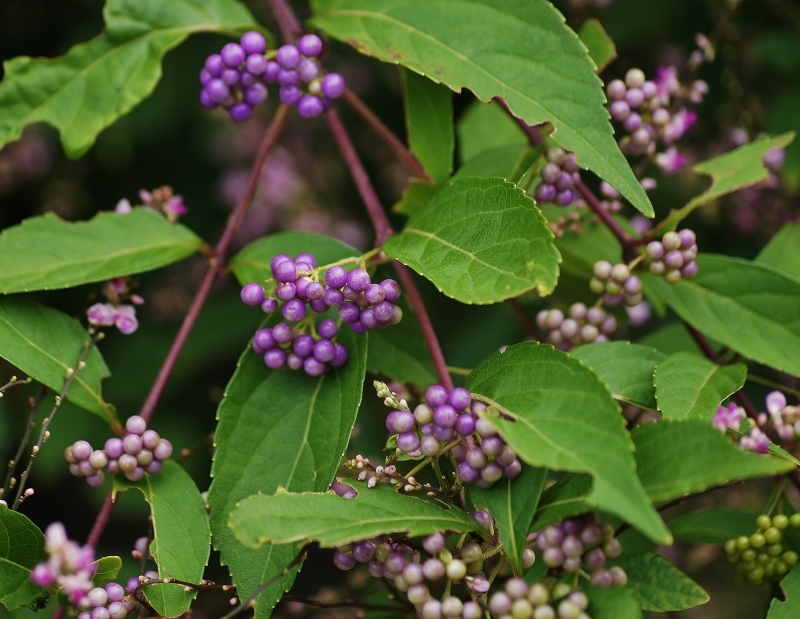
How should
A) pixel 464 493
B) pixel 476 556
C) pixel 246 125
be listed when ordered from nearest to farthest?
pixel 476 556, pixel 464 493, pixel 246 125

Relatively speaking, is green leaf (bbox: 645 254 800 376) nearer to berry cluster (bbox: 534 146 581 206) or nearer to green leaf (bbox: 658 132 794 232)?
green leaf (bbox: 658 132 794 232)

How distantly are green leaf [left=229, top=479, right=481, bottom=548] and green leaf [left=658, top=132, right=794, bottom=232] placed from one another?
951mm

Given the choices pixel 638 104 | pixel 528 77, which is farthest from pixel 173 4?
pixel 638 104

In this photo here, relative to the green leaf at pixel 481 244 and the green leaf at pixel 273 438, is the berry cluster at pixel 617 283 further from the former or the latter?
the green leaf at pixel 273 438

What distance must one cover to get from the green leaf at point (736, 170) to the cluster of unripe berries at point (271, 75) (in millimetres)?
884

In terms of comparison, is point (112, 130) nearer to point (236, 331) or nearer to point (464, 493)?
point (236, 331)

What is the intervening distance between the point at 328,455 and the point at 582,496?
1.85 feet

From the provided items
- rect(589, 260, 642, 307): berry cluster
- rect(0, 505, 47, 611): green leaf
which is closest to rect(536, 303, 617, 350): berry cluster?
rect(589, 260, 642, 307): berry cluster

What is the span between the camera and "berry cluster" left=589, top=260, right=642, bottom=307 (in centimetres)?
203

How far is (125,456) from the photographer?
1882 millimetres

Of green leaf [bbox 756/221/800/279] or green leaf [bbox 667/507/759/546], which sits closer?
green leaf [bbox 667/507/759/546]

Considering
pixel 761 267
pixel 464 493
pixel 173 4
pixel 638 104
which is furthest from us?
pixel 173 4

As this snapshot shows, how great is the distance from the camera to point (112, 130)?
3896mm

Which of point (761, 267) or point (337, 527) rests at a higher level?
point (761, 267)
